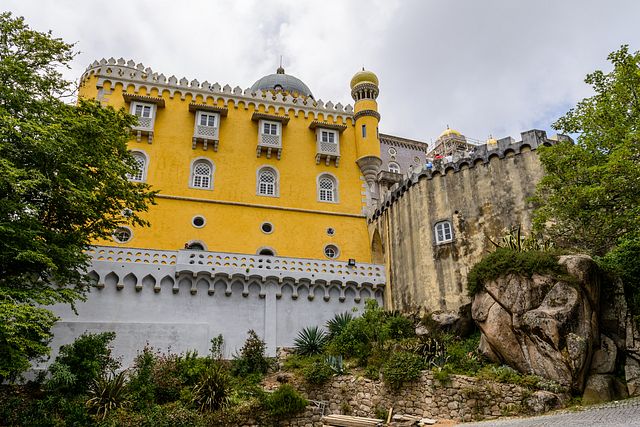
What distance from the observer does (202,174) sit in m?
27.4

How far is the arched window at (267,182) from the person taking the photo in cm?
2798

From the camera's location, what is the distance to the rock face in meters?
14.7

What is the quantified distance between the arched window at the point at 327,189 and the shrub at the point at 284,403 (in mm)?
14263

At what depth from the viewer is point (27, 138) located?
13.5 metres

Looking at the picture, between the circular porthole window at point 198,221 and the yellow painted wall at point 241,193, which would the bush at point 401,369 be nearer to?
the yellow painted wall at point 241,193

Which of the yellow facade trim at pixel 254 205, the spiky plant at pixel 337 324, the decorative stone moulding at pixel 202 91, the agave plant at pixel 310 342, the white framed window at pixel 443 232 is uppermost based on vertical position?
the decorative stone moulding at pixel 202 91

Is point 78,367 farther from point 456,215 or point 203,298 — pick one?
point 456,215

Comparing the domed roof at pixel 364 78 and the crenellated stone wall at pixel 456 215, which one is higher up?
the domed roof at pixel 364 78

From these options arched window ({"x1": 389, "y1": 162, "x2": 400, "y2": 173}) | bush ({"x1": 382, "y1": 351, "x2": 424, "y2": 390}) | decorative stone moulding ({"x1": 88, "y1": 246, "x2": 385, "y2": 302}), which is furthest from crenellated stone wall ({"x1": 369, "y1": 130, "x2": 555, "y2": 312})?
arched window ({"x1": 389, "y1": 162, "x2": 400, "y2": 173})

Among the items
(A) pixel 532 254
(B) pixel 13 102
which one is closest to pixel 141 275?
(B) pixel 13 102

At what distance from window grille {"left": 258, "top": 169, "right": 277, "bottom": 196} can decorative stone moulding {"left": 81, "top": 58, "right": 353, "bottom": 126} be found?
14.4ft

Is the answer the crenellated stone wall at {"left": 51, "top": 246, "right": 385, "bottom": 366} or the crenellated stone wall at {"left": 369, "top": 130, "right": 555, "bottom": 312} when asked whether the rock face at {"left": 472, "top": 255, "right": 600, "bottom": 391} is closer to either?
the crenellated stone wall at {"left": 369, "top": 130, "right": 555, "bottom": 312}

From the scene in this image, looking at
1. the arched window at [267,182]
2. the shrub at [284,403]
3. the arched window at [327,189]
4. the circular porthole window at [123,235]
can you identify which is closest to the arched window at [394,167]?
the arched window at [327,189]

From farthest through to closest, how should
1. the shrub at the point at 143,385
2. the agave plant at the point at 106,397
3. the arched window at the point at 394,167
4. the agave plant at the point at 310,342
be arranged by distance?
the arched window at the point at 394,167 → the agave plant at the point at 310,342 → the shrub at the point at 143,385 → the agave plant at the point at 106,397
